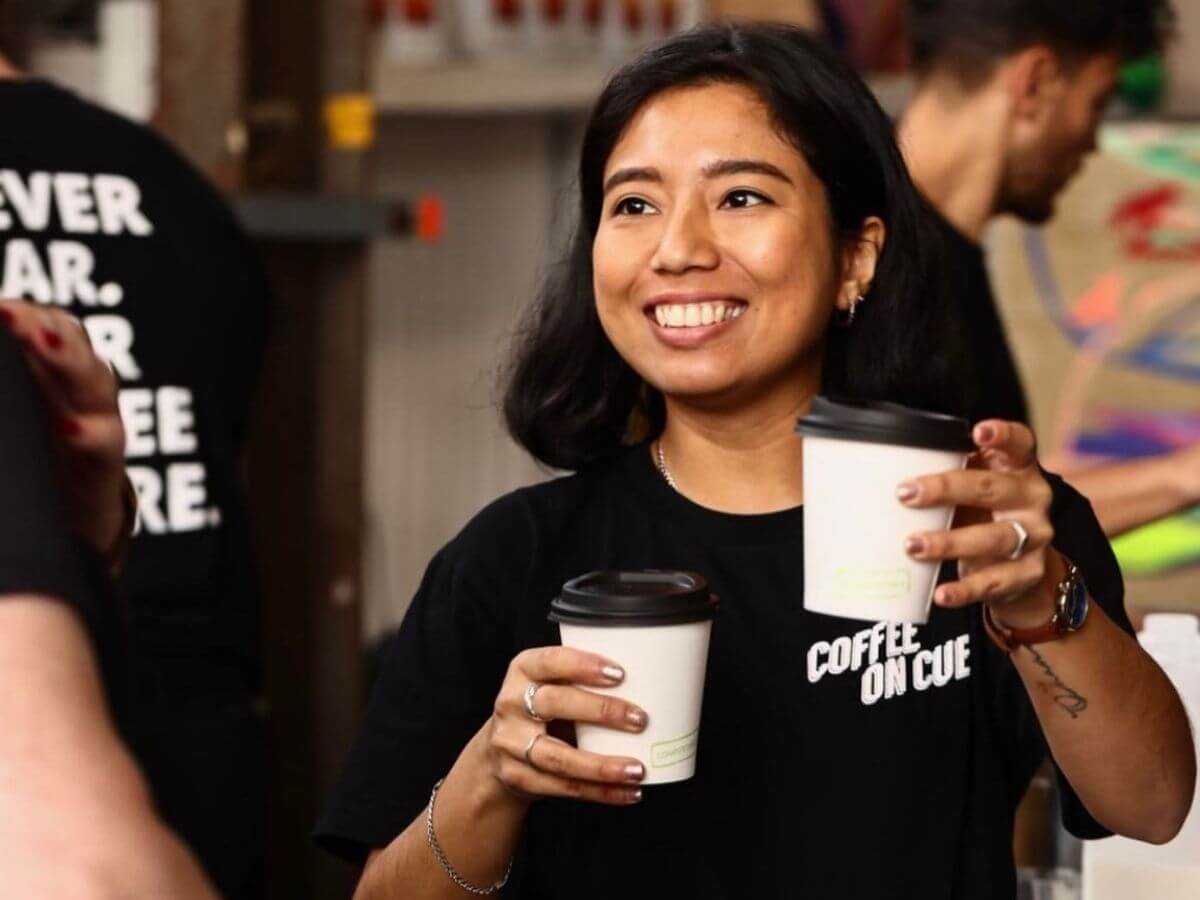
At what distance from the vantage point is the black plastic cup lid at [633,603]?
1.33 metres

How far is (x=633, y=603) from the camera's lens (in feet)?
4.38

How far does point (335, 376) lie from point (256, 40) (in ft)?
2.37

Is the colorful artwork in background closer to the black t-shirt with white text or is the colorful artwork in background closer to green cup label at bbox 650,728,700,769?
the black t-shirt with white text

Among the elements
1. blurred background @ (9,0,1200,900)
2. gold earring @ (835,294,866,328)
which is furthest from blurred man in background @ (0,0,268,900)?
gold earring @ (835,294,866,328)

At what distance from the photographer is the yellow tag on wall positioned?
3975 mm

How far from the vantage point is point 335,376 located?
4082mm

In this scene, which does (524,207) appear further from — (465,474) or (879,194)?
(879,194)

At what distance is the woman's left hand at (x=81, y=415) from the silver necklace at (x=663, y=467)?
54 centimetres

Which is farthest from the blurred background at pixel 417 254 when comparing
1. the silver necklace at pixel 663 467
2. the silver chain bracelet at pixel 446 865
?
the silver chain bracelet at pixel 446 865

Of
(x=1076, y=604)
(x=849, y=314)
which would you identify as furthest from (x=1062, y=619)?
(x=849, y=314)

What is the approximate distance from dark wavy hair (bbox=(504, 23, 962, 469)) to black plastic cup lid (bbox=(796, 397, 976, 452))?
0.43 metres

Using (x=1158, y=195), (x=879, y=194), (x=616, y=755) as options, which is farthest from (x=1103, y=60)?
(x=1158, y=195)

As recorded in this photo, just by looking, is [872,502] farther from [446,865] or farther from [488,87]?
[488,87]

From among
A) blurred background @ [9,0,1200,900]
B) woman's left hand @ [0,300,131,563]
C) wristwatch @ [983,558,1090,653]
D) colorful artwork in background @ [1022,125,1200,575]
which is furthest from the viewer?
colorful artwork in background @ [1022,125,1200,575]
